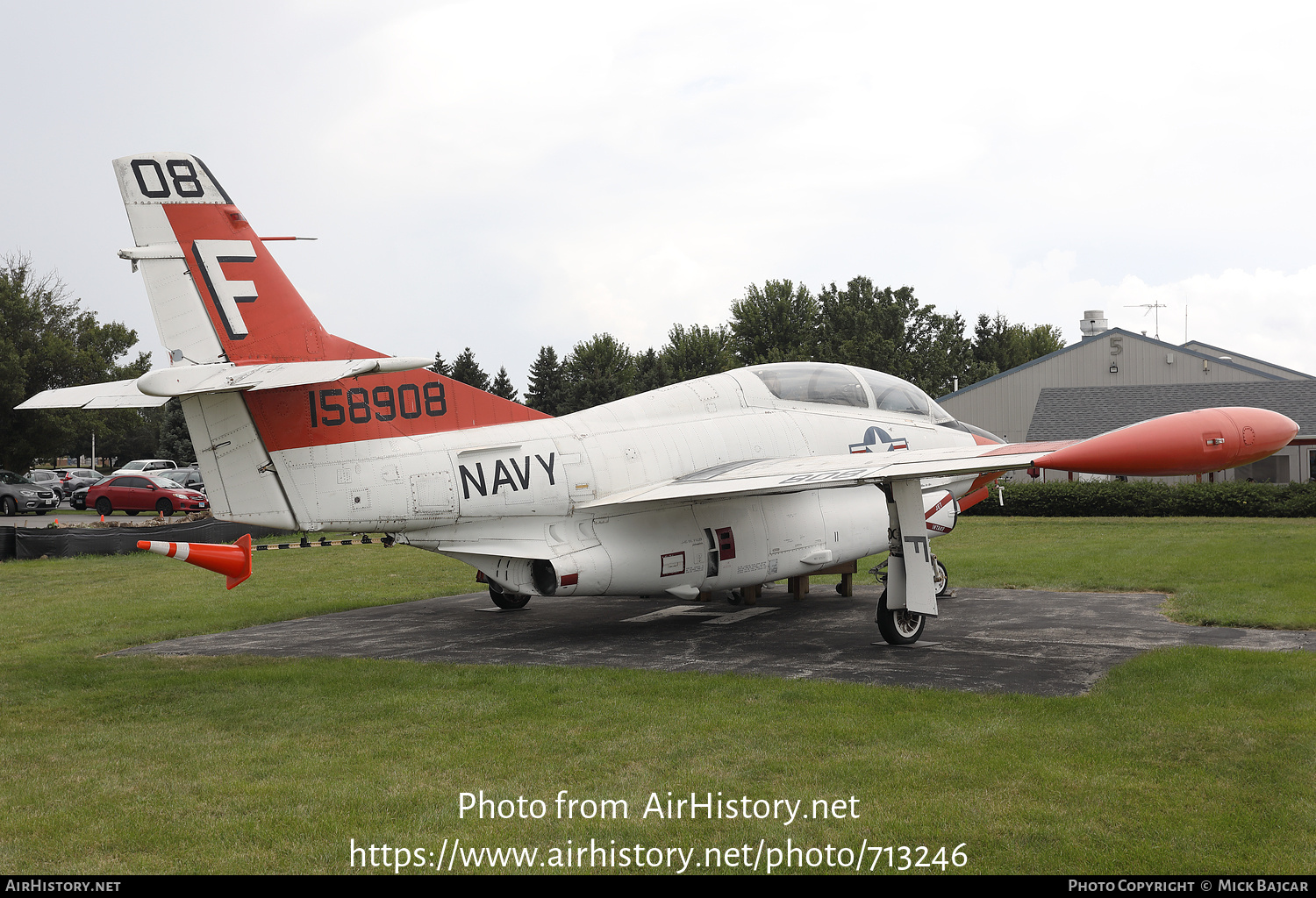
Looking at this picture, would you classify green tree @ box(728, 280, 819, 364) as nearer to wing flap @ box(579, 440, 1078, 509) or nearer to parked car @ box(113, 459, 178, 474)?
parked car @ box(113, 459, 178, 474)

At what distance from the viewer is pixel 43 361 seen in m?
41.2

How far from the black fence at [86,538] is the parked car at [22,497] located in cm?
1753

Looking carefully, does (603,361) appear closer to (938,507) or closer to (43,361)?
(43,361)

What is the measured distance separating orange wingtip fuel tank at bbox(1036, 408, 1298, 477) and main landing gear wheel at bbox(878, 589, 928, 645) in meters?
3.26

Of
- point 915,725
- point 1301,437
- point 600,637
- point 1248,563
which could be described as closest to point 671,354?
point 1301,437

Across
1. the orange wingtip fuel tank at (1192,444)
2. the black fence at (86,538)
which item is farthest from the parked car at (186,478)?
the orange wingtip fuel tank at (1192,444)

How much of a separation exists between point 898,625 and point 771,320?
62.5m

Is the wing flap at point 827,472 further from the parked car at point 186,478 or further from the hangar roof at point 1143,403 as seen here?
the parked car at point 186,478

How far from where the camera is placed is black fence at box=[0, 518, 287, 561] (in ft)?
71.7

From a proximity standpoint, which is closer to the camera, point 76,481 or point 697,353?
point 76,481

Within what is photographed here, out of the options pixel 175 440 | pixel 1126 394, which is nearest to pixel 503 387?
pixel 175 440

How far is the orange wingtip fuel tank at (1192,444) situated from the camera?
728 centimetres
